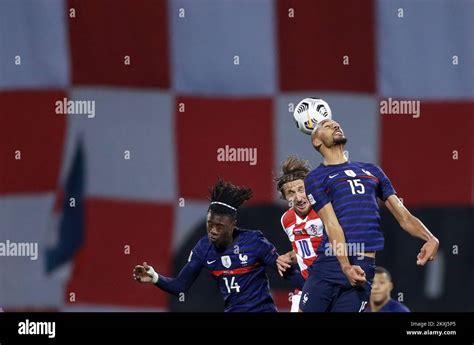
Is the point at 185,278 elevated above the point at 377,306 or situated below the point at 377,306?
above

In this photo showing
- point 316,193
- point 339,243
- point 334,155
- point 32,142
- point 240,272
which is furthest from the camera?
point 32,142

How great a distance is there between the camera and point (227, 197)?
7492mm

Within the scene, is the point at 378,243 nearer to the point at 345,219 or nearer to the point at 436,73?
the point at 345,219

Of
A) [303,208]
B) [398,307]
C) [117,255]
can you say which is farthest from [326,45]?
[117,255]

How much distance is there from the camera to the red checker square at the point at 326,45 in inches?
303

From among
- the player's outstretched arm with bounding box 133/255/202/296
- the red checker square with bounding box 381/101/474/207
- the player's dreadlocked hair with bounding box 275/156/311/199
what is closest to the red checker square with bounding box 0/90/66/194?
the player's outstretched arm with bounding box 133/255/202/296

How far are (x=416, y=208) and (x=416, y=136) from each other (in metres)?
0.52

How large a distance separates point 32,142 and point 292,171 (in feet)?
6.26

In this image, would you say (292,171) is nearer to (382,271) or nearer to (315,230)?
(315,230)

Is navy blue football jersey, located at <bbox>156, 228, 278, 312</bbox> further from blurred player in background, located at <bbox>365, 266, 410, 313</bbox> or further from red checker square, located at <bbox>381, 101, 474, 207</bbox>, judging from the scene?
red checker square, located at <bbox>381, 101, 474, 207</bbox>

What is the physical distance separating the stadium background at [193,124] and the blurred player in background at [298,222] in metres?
0.22
